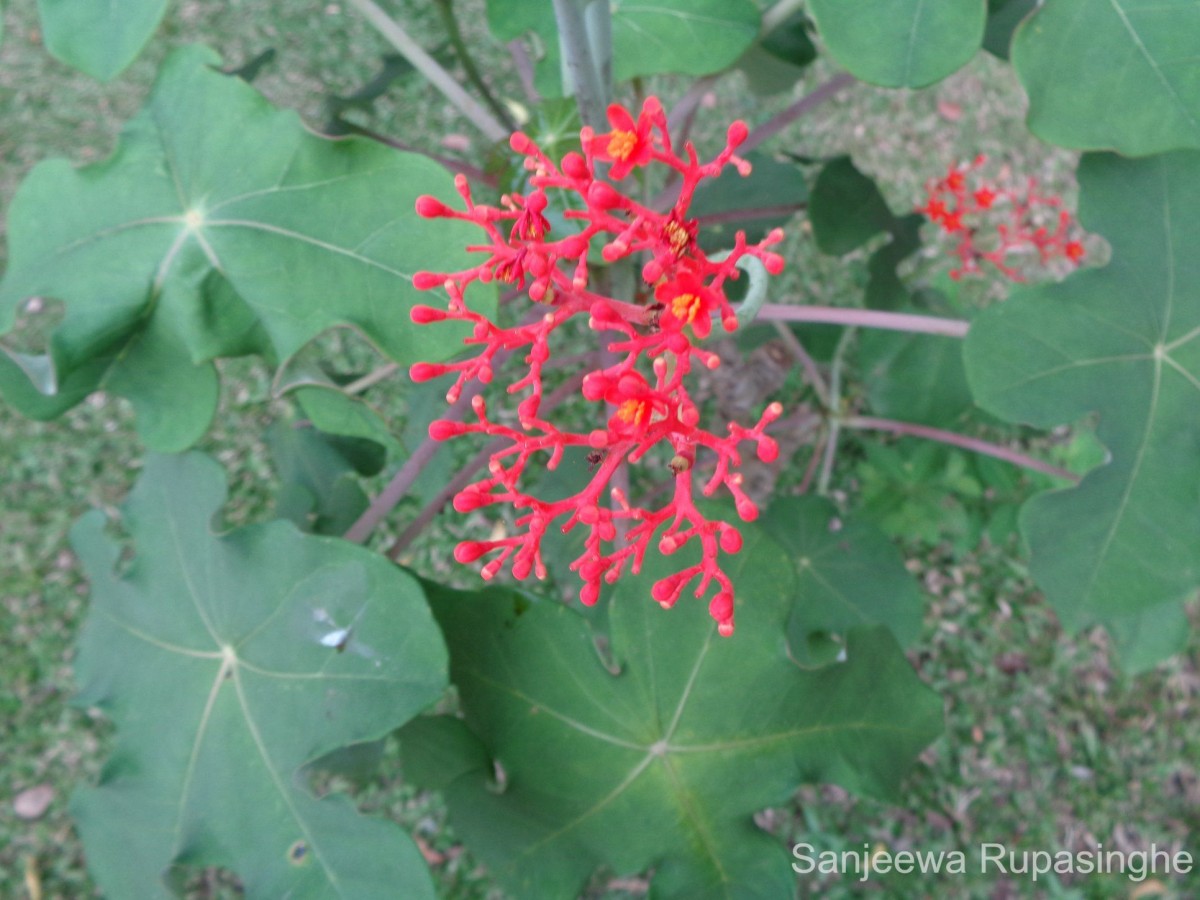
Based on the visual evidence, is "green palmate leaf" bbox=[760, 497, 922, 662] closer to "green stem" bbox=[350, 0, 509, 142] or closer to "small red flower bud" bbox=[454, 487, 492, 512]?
"green stem" bbox=[350, 0, 509, 142]

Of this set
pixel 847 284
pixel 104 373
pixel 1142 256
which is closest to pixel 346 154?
pixel 104 373

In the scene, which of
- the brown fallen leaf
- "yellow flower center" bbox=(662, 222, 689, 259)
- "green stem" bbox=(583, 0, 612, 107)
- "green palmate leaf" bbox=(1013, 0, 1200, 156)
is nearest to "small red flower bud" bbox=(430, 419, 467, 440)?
"yellow flower center" bbox=(662, 222, 689, 259)

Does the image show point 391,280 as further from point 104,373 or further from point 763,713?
point 763,713

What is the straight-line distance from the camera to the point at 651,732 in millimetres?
1114

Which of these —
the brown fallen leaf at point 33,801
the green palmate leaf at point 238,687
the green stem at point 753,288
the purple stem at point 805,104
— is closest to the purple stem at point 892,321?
the purple stem at point 805,104

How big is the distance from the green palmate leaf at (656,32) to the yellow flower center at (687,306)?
54 cm

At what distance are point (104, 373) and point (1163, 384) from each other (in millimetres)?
1296

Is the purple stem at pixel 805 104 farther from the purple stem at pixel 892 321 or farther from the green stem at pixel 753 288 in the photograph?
the green stem at pixel 753 288

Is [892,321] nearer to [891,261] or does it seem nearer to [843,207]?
[843,207]

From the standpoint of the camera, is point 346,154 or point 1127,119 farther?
point 346,154

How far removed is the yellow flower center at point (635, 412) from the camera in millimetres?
631

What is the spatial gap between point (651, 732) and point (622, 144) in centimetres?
75

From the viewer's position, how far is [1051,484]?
1.75m

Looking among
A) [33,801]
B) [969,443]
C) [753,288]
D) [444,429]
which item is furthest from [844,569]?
[33,801]
